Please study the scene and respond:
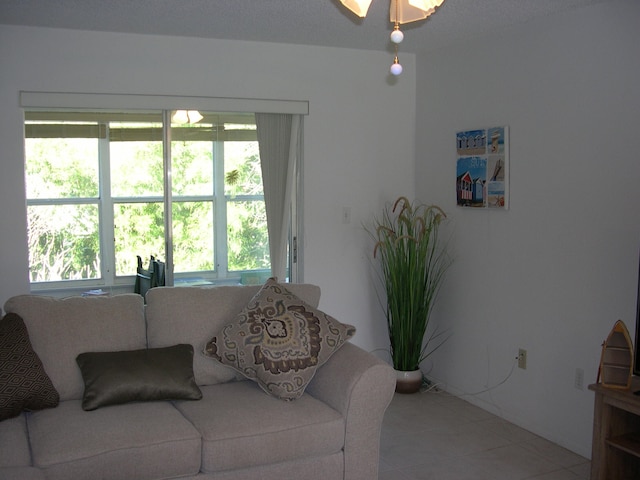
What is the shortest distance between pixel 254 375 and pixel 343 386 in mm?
434

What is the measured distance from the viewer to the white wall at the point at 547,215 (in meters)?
3.35

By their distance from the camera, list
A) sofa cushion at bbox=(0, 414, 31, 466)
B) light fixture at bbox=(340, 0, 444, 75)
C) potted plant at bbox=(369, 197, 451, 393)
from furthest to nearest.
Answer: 1. potted plant at bbox=(369, 197, 451, 393)
2. sofa cushion at bbox=(0, 414, 31, 466)
3. light fixture at bbox=(340, 0, 444, 75)

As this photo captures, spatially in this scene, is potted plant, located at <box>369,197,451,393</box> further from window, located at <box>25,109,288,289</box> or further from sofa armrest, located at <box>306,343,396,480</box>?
sofa armrest, located at <box>306,343,396,480</box>

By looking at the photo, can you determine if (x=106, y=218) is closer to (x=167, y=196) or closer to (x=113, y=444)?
(x=167, y=196)

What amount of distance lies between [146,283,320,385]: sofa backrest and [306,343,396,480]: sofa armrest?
0.62 meters

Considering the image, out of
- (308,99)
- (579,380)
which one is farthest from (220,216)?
(579,380)

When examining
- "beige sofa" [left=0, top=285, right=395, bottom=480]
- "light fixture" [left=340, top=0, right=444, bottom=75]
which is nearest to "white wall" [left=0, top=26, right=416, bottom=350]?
"beige sofa" [left=0, top=285, right=395, bottom=480]

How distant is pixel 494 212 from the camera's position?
13.8 feet

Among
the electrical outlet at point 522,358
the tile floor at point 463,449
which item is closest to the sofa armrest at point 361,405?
the tile floor at point 463,449

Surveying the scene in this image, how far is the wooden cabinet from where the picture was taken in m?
2.90

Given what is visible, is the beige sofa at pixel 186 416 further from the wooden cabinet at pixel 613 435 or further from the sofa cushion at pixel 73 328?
the wooden cabinet at pixel 613 435

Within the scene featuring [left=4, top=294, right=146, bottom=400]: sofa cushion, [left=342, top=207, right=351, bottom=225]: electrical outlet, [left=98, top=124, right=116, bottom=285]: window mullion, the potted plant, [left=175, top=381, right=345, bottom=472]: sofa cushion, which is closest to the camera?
[left=175, top=381, right=345, bottom=472]: sofa cushion

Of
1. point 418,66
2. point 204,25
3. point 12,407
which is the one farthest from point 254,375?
point 418,66

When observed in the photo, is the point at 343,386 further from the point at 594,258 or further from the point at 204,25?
the point at 204,25
